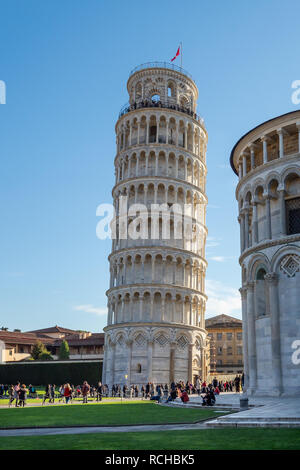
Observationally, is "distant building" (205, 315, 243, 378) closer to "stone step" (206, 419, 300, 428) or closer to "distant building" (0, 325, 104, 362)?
"distant building" (0, 325, 104, 362)

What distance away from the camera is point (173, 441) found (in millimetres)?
12797

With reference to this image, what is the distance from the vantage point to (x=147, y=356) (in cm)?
5856

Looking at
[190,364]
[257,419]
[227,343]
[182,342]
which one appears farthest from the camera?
[227,343]

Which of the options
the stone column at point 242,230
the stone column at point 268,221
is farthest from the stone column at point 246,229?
the stone column at point 268,221

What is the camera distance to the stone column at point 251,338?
31484 mm

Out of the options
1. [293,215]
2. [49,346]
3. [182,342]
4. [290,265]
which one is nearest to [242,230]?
[293,215]

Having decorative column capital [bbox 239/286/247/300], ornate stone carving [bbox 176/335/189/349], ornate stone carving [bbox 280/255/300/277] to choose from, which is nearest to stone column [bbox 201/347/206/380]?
ornate stone carving [bbox 176/335/189/349]

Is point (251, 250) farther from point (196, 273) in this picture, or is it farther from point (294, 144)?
point (196, 273)

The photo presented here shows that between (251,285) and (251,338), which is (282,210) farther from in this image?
(251,338)

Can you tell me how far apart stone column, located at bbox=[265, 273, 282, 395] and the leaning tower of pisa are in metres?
30.1

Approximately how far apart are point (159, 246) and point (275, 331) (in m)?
32.7

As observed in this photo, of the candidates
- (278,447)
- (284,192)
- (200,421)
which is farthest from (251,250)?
(278,447)

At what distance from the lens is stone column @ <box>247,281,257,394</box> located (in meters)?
31.5
